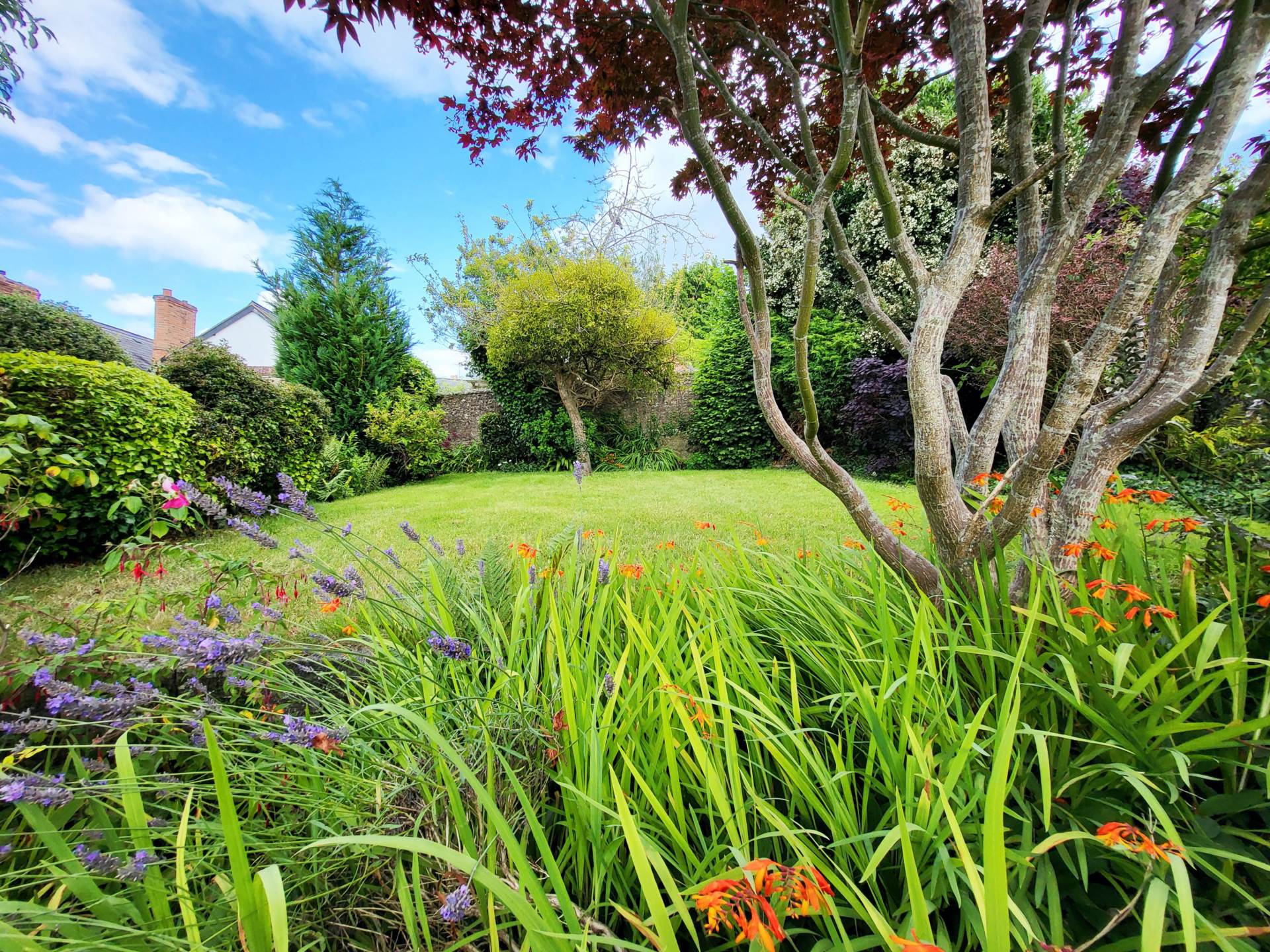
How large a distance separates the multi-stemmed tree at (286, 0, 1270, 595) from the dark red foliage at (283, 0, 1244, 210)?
0.5 inches

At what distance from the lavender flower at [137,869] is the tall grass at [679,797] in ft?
0.07

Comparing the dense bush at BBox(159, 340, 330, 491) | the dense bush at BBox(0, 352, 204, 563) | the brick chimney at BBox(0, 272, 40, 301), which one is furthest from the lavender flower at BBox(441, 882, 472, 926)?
the brick chimney at BBox(0, 272, 40, 301)

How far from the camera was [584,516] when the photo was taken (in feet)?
12.1

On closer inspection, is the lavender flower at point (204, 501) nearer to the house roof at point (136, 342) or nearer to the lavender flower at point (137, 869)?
the lavender flower at point (137, 869)

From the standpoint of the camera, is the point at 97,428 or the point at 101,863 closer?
the point at 101,863

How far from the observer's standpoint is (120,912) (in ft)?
2.15

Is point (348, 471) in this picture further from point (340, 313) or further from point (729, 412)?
point (729, 412)

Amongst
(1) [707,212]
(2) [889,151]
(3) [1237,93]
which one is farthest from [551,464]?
(3) [1237,93]

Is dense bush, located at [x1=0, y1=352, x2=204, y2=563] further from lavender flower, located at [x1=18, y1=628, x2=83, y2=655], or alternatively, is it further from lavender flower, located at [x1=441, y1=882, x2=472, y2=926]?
lavender flower, located at [x1=441, y1=882, x2=472, y2=926]

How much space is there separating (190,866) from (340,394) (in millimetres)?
9758

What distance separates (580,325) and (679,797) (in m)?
8.02

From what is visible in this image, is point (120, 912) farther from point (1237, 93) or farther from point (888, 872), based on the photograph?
point (1237, 93)

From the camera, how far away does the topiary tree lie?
874 centimetres

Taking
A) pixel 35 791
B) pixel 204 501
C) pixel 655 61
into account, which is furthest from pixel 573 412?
pixel 35 791
